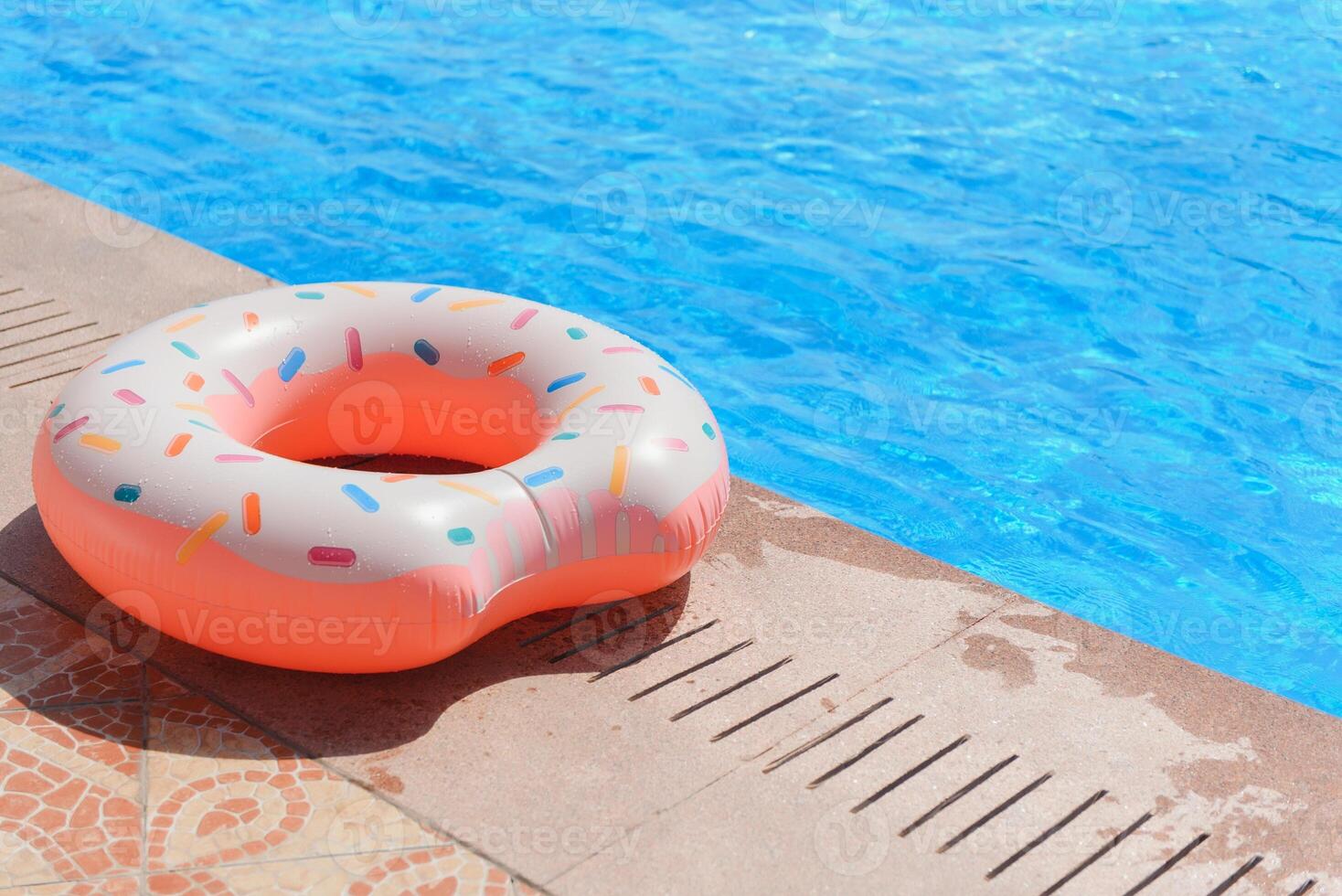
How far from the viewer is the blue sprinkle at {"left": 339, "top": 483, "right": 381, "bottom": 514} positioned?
3.64 metres

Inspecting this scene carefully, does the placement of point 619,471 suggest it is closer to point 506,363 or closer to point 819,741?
→ point 506,363

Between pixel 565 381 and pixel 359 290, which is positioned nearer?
pixel 565 381

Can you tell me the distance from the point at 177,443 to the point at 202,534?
0.33m

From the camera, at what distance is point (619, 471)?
12.9 feet

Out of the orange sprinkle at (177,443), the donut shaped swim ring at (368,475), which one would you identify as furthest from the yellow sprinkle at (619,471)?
the orange sprinkle at (177,443)

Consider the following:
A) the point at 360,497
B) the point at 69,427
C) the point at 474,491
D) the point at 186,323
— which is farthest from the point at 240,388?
the point at 474,491

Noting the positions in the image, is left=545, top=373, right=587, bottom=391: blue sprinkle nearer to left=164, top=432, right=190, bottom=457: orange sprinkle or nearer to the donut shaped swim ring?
the donut shaped swim ring

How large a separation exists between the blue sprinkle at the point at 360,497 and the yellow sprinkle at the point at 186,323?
110cm

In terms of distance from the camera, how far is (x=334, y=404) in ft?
15.1

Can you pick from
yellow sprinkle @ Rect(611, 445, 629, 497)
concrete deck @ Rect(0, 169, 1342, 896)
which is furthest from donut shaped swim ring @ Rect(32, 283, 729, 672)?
concrete deck @ Rect(0, 169, 1342, 896)

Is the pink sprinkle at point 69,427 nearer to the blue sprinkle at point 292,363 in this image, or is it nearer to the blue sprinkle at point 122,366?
the blue sprinkle at point 122,366

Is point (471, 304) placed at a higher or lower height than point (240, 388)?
higher

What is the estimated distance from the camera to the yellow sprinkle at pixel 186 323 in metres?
4.41

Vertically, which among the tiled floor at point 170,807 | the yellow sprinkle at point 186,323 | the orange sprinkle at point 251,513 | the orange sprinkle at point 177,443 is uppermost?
the yellow sprinkle at point 186,323
